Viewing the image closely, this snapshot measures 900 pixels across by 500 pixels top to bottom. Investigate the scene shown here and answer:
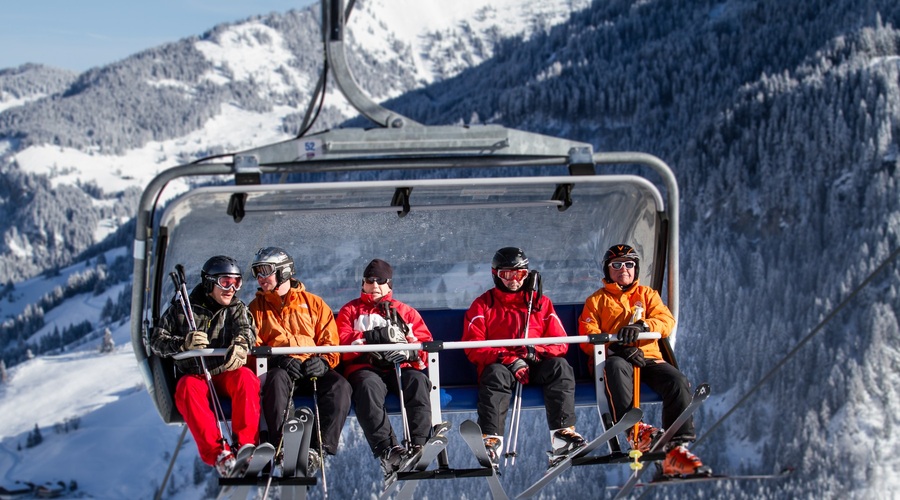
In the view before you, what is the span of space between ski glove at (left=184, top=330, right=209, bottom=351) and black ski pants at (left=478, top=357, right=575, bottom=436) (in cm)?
153

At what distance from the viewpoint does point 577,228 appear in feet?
22.9

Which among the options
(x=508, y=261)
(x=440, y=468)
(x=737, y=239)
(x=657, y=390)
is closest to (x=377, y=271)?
(x=508, y=261)

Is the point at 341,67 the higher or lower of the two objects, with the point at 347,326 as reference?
higher

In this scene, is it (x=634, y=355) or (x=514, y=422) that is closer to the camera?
(x=514, y=422)

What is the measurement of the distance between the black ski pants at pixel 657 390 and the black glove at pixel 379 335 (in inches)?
49.8

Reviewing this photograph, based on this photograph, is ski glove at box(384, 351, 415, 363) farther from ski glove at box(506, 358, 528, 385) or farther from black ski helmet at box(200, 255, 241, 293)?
black ski helmet at box(200, 255, 241, 293)

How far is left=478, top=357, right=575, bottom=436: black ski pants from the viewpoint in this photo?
5695 mm

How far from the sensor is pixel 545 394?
5805 millimetres

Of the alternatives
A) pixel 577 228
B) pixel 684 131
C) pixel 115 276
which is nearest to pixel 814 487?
pixel 684 131

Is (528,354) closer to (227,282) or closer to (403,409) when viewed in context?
(403,409)

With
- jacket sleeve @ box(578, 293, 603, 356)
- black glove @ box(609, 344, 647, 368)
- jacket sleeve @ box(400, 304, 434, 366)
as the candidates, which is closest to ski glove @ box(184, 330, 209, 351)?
jacket sleeve @ box(400, 304, 434, 366)

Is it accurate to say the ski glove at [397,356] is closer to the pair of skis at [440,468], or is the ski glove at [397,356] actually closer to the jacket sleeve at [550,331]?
the pair of skis at [440,468]

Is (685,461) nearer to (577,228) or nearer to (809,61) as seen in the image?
(577,228)

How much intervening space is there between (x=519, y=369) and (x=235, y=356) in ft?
5.23
